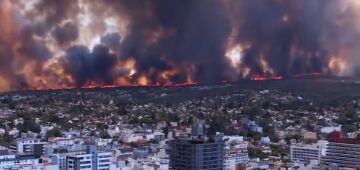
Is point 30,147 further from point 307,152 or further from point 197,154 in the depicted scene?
point 197,154

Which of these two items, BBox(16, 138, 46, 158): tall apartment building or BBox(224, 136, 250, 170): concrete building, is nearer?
BBox(16, 138, 46, 158): tall apartment building

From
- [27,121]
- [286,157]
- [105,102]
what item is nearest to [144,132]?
[27,121]

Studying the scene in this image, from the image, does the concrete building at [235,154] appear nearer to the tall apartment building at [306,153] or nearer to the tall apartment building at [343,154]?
the tall apartment building at [306,153]

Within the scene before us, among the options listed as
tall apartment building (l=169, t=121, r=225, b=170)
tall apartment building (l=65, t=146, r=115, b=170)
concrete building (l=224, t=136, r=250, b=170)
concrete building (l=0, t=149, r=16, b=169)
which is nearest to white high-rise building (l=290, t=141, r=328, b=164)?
concrete building (l=224, t=136, r=250, b=170)

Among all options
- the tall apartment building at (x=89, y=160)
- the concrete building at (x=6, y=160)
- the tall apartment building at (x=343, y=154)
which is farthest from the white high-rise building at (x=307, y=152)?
the concrete building at (x=6, y=160)

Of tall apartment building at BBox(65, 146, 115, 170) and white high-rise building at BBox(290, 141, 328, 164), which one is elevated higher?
white high-rise building at BBox(290, 141, 328, 164)

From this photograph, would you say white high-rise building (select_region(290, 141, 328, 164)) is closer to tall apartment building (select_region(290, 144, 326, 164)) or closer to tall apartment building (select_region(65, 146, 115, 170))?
tall apartment building (select_region(290, 144, 326, 164))
